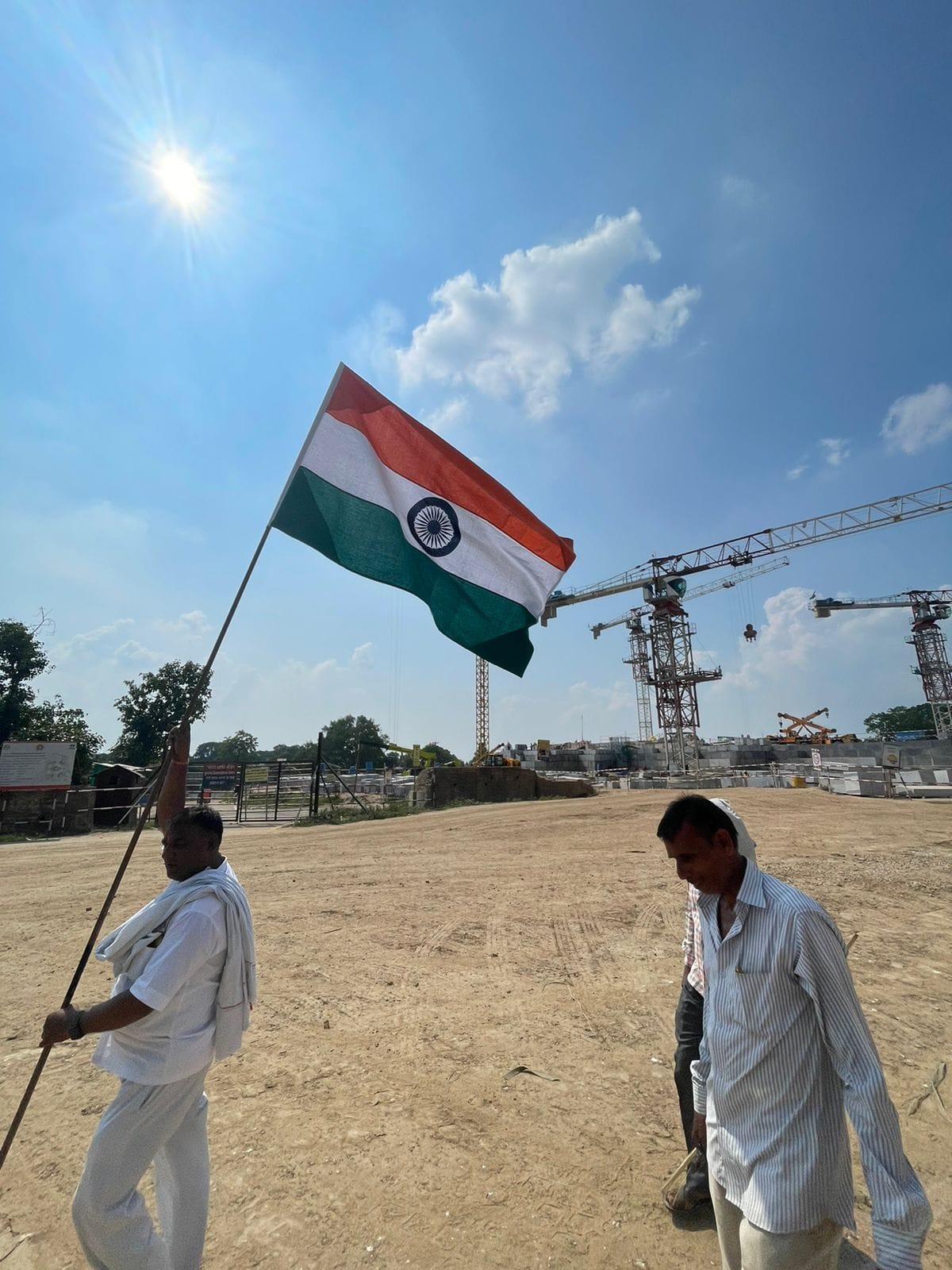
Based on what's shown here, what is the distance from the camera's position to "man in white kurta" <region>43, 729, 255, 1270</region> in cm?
210

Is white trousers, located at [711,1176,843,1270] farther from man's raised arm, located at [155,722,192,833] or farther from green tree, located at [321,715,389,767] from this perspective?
green tree, located at [321,715,389,767]

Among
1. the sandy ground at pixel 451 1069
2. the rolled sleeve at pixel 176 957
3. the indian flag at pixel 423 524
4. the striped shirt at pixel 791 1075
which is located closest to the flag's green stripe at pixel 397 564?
the indian flag at pixel 423 524

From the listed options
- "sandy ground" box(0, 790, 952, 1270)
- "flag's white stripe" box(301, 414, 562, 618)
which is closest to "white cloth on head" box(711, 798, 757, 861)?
"sandy ground" box(0, 790, 952, 1270)

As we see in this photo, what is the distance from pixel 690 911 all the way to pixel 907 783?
29.0 meters

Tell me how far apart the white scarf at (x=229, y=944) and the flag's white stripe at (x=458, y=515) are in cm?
294

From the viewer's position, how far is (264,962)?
20.9 ft

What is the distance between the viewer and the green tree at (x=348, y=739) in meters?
99.6

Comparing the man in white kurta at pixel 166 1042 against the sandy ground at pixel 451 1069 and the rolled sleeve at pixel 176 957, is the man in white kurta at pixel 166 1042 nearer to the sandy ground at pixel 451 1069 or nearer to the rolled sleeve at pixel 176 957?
the rolled sleeve at pixel 176 957

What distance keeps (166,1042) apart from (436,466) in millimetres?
4305

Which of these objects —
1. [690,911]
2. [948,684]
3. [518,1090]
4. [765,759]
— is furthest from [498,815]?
[948,684]

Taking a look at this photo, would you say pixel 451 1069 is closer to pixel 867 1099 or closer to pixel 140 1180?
pixel 140 1180

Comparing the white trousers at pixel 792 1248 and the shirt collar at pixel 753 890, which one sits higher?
the shirt collar at pixel 753 890

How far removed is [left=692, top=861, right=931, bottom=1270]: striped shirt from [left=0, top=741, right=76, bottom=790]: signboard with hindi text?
22725 mm

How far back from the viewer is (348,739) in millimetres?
Result: 109125
